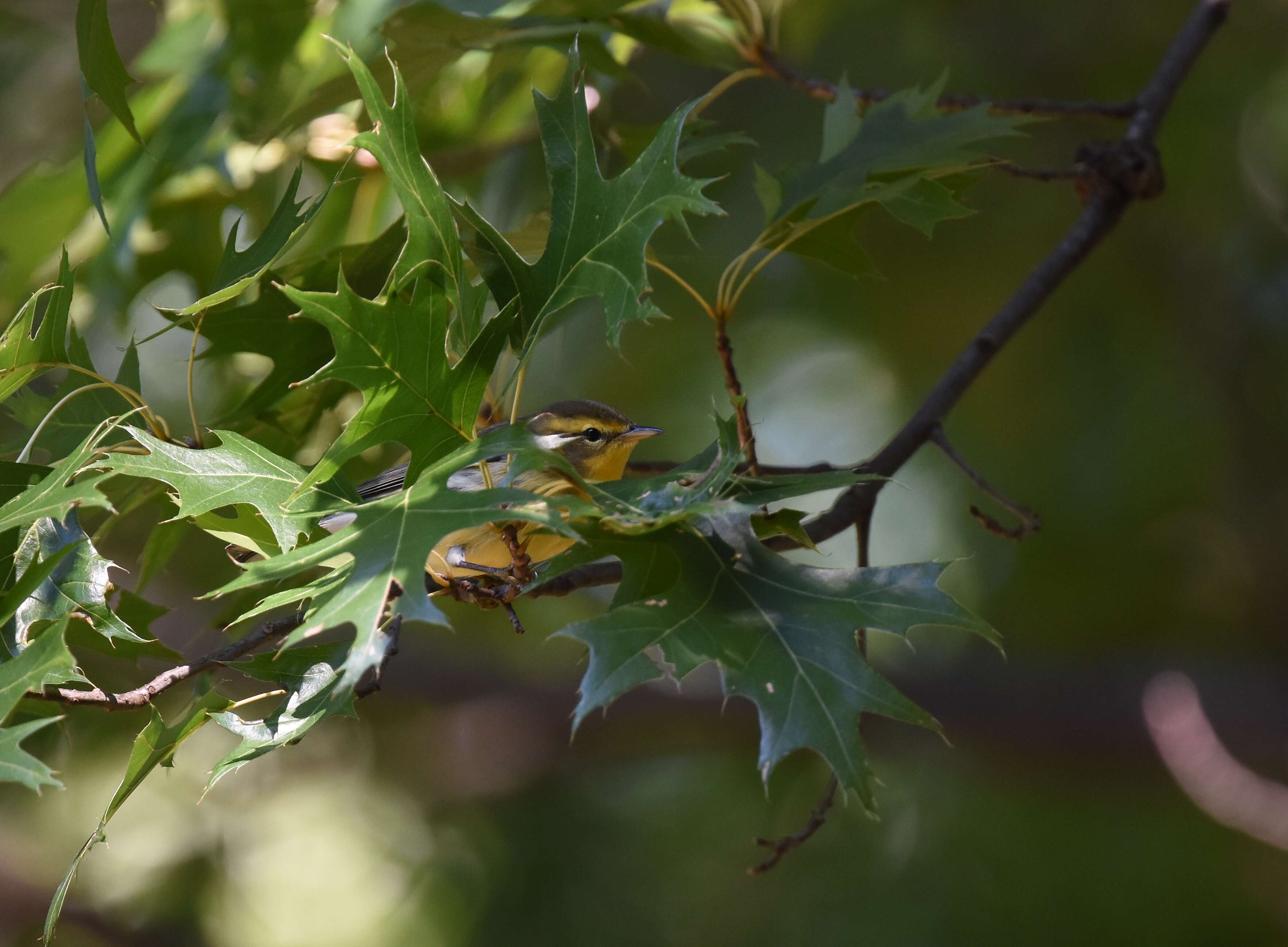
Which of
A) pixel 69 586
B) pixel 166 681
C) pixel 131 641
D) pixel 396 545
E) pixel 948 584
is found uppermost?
pixel 396 545

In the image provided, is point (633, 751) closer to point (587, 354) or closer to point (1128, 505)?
point (587, 354)

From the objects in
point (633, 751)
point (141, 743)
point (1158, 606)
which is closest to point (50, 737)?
point (141, 743)

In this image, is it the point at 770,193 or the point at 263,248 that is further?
the point at 770,193

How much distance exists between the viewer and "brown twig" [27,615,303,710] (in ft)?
6.50

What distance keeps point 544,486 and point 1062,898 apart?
4521mm

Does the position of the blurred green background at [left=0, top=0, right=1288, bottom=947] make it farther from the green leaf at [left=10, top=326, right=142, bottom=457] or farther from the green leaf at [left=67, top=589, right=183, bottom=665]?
the green leaf at [left=67, top=589, right=183, bottom=665]

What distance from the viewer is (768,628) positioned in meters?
1.78

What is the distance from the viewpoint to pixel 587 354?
6617 mm

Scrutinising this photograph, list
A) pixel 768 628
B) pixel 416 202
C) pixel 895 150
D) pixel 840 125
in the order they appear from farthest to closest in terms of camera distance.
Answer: pixel 840 125 < pixel 895 150 < pixel 416 202 < pixel 768 628

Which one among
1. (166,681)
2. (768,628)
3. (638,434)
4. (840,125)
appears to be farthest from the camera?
(638,434)

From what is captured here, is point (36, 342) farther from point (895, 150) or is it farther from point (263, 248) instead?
point (895, 150)

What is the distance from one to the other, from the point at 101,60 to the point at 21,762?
4.84 ft

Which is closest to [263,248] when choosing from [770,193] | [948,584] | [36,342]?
[36,342]

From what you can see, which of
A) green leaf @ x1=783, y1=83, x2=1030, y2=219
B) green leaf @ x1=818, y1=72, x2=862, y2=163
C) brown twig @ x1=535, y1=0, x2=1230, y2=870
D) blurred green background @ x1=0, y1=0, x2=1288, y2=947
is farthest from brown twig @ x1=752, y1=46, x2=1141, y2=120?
blurred green background @ x1=0, y1=0, x2=1288, y2=947
